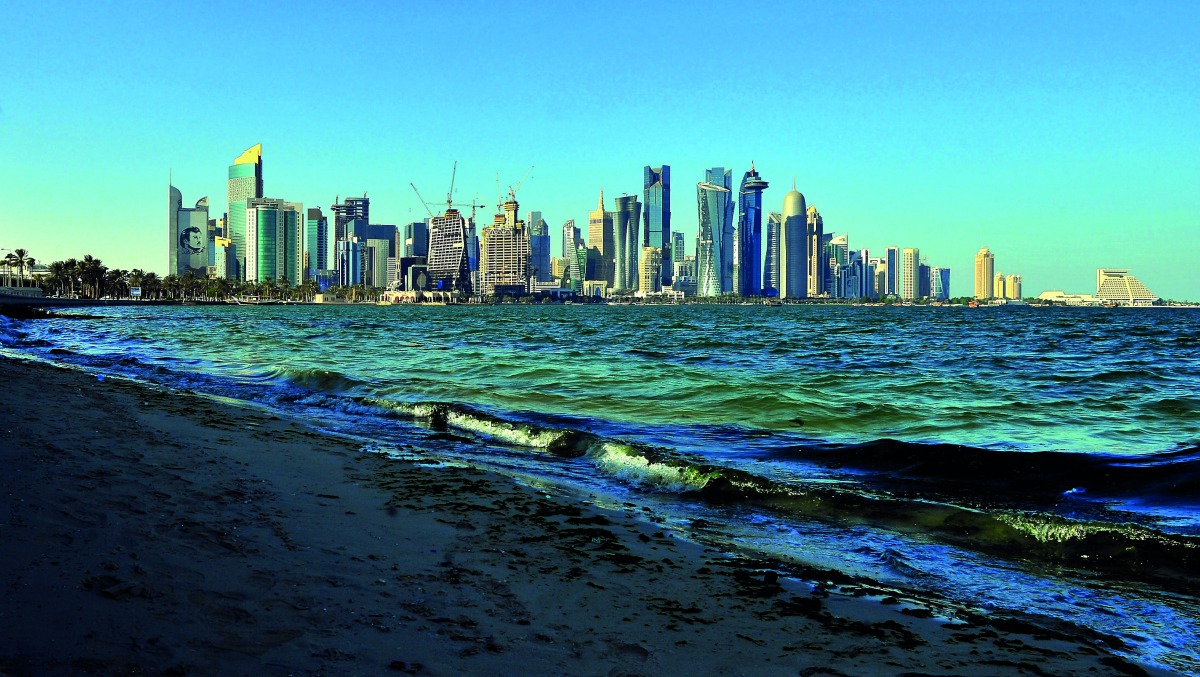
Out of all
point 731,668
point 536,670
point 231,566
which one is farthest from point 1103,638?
point 231,566

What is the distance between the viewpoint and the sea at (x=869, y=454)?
5594mm

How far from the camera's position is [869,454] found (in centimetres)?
1055

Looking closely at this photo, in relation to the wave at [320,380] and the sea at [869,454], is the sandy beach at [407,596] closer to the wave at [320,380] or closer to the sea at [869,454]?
the sea at [869,454]

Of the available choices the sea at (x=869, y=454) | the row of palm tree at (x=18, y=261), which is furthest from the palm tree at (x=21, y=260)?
the sea at (x=869, y=454)

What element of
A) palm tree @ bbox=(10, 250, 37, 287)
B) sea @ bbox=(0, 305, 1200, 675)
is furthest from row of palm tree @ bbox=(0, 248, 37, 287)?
sea @ bbox=(0, 305, 1200, 675)

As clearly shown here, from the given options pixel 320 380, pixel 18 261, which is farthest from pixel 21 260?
pixel 320 380

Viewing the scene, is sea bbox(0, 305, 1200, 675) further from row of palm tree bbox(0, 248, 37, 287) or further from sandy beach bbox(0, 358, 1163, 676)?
row of palm tree bbox(0, 248, 37, 287)

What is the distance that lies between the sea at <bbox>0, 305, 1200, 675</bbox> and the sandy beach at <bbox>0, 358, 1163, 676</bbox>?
1.76 feet

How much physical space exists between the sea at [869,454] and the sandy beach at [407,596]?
537 mm

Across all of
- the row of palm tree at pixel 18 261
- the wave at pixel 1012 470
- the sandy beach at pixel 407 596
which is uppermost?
the row of palm tree at pixel 18 261

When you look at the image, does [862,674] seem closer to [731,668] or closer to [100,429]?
[731,668]

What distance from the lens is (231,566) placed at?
467 centimetres

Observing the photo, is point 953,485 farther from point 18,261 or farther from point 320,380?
point 18,261

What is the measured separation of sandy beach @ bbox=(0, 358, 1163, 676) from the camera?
141 inches
